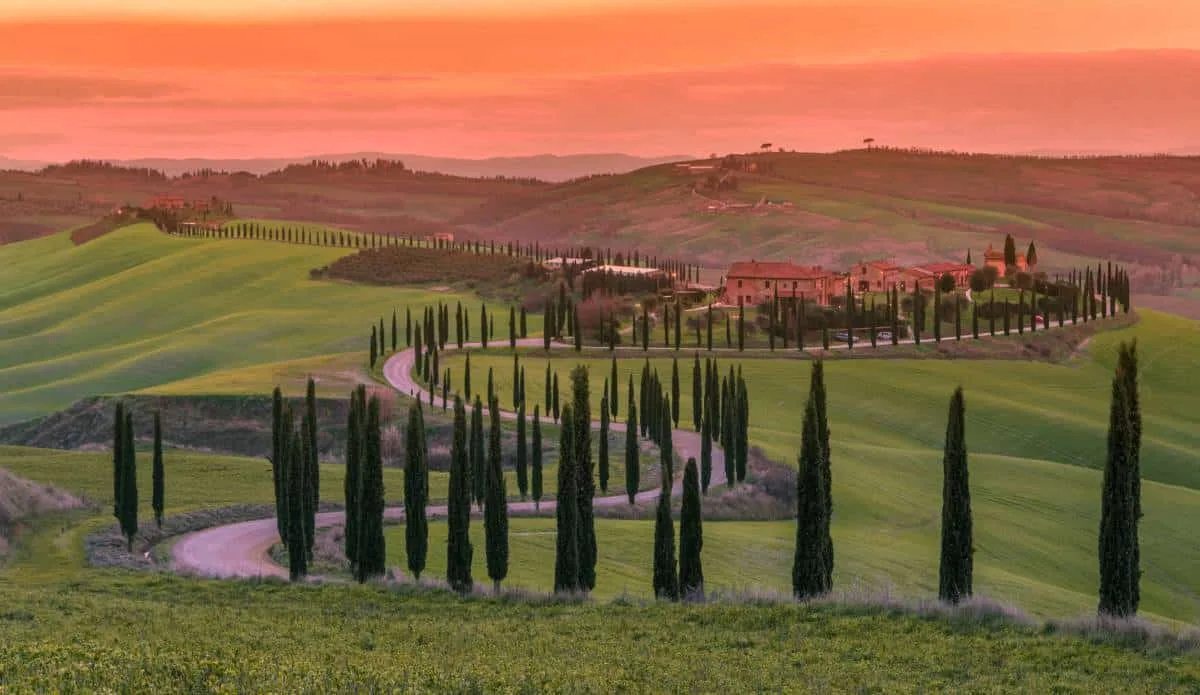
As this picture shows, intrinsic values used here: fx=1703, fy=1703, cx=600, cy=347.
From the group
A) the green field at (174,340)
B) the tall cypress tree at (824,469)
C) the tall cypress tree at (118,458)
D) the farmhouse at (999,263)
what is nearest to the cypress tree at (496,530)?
the tall cypress tree at (824,469)

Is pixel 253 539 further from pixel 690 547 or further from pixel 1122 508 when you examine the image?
pixel 1122 508

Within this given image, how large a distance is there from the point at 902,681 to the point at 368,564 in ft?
82.1

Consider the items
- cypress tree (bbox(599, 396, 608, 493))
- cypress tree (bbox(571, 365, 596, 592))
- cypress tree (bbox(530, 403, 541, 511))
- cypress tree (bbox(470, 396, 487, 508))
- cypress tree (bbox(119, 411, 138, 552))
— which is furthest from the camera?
cypress tree (bbox(599, 396, 608, 493))

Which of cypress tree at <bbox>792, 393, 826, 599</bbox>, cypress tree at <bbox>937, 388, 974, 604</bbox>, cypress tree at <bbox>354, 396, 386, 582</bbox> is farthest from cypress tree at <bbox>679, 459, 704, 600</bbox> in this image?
cypress tree at <bbox>354, 396, 386, 582</bbox>

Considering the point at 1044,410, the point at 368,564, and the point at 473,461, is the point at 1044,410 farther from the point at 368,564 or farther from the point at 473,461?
the point at 368,564

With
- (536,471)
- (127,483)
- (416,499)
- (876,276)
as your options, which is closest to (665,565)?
(416,499)

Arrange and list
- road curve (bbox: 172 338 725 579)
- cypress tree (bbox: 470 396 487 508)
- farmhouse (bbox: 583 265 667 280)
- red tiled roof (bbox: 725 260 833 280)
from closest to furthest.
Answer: road curve (bbox: 172 338 725 579)
cypress tree (bbox: 470 396 487 508)
red tiled roof (bbox: 725 260 833 280)
farmhouse (bbox: 583 265 667 280)

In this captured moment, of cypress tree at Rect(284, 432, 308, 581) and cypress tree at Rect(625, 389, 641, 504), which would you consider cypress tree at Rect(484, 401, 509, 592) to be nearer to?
cypress tree at Rect(284, 432, 308, 581)

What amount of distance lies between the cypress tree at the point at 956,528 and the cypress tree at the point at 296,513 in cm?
2104

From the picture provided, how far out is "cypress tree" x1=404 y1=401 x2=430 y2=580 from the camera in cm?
5700

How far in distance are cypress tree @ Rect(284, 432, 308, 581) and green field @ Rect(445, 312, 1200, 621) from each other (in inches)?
759

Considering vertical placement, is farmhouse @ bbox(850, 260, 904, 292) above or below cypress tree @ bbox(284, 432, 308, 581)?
above

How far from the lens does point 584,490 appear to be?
54125mm

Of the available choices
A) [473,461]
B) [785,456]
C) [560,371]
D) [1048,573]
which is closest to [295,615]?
[473,461]
